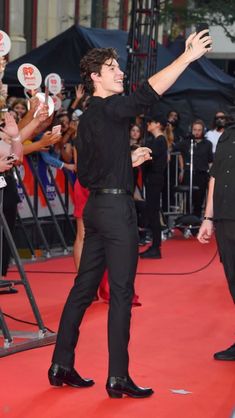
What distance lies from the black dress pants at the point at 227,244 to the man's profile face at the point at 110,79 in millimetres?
1271

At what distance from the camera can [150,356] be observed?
8047 mm

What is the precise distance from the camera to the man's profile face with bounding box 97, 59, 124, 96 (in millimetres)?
6719

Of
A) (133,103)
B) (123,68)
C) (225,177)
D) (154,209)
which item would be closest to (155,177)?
(154,209)

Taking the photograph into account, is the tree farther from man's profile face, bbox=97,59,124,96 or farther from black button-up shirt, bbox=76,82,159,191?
black button-up shirt, bbox=76,82,159,191

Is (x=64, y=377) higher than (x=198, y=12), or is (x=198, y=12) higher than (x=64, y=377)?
(x=198, y=12)

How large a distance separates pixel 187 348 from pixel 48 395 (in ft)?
6.10

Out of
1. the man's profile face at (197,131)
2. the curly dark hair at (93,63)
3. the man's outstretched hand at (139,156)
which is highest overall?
the curly dark hair at (93,63)

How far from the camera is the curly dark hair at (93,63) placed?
6766mm

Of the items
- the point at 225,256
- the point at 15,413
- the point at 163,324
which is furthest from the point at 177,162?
the point at 15,413

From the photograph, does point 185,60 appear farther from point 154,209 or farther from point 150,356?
point 154,209

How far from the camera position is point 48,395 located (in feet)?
22.5

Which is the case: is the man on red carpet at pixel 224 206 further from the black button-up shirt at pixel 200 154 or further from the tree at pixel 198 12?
the tree at pixel 198 12

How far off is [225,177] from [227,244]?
0.48 meters

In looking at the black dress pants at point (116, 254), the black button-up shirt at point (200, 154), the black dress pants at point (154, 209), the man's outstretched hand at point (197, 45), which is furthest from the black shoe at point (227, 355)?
the black button-up shirt at point (200, 154)
